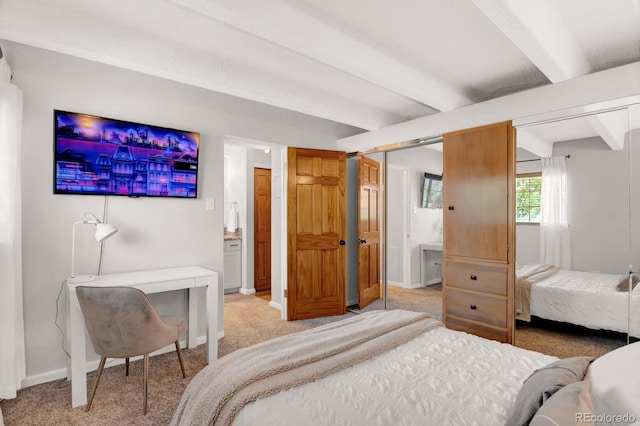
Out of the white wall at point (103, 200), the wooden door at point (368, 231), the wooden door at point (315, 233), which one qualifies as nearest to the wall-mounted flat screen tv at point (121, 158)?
the white wall at point (103, 200)

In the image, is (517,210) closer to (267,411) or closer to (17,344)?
(267,411)

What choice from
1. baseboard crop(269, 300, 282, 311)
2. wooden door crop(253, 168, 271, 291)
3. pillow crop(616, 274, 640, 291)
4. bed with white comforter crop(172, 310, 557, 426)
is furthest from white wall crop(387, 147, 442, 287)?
wooden door crop(253, 168, 271, 291)

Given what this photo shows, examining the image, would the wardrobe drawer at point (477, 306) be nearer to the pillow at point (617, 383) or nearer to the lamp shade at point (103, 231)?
the pillow at point (617, 383)

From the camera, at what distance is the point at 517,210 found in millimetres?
2791

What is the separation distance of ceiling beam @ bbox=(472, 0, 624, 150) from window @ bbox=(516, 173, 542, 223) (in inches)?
21.0

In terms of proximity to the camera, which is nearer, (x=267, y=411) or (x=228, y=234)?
(x=267, y=411)

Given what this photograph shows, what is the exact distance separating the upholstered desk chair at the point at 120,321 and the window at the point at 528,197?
300 centimetres

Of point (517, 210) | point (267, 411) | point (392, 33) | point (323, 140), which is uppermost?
point (392, 33)

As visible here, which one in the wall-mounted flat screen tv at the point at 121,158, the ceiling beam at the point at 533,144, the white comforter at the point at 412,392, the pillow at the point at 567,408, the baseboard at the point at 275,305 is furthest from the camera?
the baseboard at the point at 275,305

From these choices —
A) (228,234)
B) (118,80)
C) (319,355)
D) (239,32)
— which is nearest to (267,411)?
(319,355)

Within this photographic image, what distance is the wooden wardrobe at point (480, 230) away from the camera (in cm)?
283

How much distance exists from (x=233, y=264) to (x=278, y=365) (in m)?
4.15

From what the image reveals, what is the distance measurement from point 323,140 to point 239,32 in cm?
227

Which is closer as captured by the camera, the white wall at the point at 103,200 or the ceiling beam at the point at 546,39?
the ceiling beam at the point at 546,39
